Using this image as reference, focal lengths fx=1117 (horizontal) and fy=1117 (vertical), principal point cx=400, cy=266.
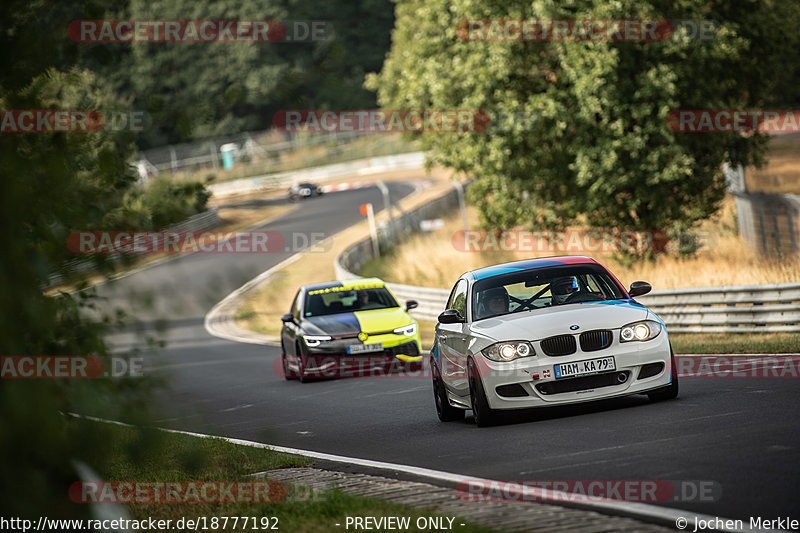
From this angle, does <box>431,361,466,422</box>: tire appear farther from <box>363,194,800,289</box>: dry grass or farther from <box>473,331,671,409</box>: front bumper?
<box>363,194,800,289</box>: dry grass

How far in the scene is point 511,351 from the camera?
34.6ft

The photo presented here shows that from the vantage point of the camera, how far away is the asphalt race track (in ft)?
17.6

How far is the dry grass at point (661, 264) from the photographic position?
23.9m

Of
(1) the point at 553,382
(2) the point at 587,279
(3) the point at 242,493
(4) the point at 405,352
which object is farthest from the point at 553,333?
(4) the point at 405,352

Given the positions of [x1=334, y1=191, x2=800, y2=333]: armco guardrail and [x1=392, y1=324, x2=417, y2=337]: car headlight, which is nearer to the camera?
[x1=334, y1=191, x2=800, y2=333]: armco guardrail

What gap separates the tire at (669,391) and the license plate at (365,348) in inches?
322

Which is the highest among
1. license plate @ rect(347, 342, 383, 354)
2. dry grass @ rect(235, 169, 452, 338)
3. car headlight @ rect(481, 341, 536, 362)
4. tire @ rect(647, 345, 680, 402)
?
car headlight @ rect(481, 341, 536, 362)

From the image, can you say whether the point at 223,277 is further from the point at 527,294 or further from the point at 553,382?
the point at 527,294

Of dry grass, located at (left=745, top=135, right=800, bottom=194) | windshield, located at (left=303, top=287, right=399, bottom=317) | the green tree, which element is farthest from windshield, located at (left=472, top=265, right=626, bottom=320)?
dry grass, located at (left=745, top=135, right=800, bottom=194)

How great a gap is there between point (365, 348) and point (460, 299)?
6.71 meters

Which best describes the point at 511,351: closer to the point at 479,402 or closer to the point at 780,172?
the point at 479,402

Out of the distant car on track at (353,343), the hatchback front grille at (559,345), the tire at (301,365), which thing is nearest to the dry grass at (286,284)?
the distant car on track at (353,343)

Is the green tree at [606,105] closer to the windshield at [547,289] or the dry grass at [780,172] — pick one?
the dry grass at [780,172]

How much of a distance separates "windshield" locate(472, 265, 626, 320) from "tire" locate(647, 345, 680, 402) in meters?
1.09
